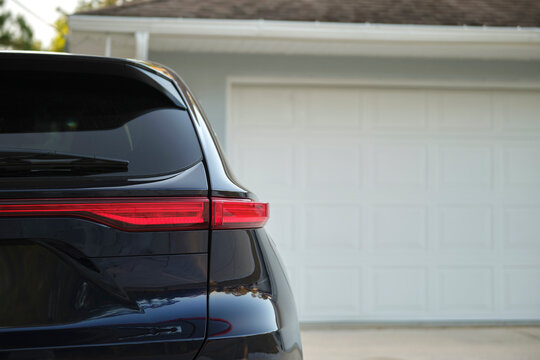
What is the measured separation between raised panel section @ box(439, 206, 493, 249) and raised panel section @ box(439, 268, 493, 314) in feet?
0.91

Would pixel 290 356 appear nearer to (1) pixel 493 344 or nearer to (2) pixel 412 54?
(1) pixel 493 344

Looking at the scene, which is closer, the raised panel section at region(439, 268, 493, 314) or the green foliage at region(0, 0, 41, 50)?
the raised panel section at region(439, 268, 493, 314)

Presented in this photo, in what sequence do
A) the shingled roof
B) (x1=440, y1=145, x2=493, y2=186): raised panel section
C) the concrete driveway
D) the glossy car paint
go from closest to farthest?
the glossy car paint < the concrete driveway < the shingled roof < (x1=440, y1=145, x2=493, y2=186): raised panel section

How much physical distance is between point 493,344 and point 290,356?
4672mm

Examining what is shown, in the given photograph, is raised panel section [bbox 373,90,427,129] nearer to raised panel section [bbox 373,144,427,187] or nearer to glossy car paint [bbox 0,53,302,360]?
raised panel section [bbox 373,144,427,187]

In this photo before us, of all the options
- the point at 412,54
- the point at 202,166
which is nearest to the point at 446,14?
the point at 412,54

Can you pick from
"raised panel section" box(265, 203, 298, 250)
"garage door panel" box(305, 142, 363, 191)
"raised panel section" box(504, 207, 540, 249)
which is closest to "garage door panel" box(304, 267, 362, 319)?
"raised panel section" box(265, 203, 298, 250)

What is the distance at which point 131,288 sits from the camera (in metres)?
1.71

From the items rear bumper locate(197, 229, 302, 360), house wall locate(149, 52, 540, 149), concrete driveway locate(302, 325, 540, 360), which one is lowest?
concrete driveway locate(302, 325, 540, 360)

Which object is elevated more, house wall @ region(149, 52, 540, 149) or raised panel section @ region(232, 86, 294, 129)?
house wall @ region(149, 52, 540, 149)

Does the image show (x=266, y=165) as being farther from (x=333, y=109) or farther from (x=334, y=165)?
(x=333, y=109)

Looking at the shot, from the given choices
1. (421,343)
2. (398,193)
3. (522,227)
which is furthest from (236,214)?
(522,227)

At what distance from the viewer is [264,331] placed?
1791 mm

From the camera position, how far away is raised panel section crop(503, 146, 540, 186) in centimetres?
712
